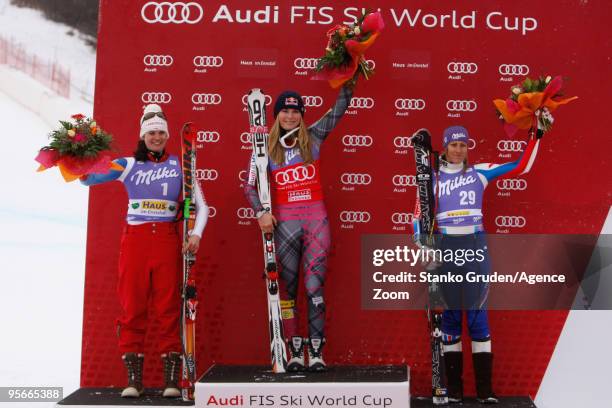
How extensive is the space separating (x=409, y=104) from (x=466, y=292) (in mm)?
1354

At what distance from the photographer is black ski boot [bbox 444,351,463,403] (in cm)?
443

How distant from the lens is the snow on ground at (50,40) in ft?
18.6

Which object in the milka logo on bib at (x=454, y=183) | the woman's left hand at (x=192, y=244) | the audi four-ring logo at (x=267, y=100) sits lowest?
the woman's left hand at (x=192, y=244)

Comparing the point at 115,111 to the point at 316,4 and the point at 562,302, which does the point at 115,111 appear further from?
the point at 562,302

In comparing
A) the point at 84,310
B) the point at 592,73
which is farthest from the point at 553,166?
the point at 84,310

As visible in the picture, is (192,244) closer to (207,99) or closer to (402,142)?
(207,99)

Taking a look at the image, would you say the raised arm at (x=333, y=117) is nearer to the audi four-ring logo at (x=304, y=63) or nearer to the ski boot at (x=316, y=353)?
the audi four-ring logo at (x=304, y=63)

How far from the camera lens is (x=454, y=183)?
177 inches

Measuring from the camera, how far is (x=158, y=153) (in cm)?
458

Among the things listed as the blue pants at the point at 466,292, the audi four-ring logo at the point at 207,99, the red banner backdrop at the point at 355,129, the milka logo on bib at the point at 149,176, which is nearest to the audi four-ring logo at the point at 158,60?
the red banner backdrop at the point at 355,129

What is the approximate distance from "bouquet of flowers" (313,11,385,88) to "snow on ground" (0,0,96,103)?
6.95ft

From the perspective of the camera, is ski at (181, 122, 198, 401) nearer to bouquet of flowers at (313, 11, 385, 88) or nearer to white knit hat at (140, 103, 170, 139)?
white knit hat at (140, 103, 170, 139)

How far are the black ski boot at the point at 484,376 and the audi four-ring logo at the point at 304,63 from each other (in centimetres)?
217

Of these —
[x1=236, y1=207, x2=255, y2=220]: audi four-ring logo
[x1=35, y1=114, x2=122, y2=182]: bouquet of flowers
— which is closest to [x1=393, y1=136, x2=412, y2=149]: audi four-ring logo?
[x1=236, y1=207, x2=255, y2=220]: audi four-ring logo
